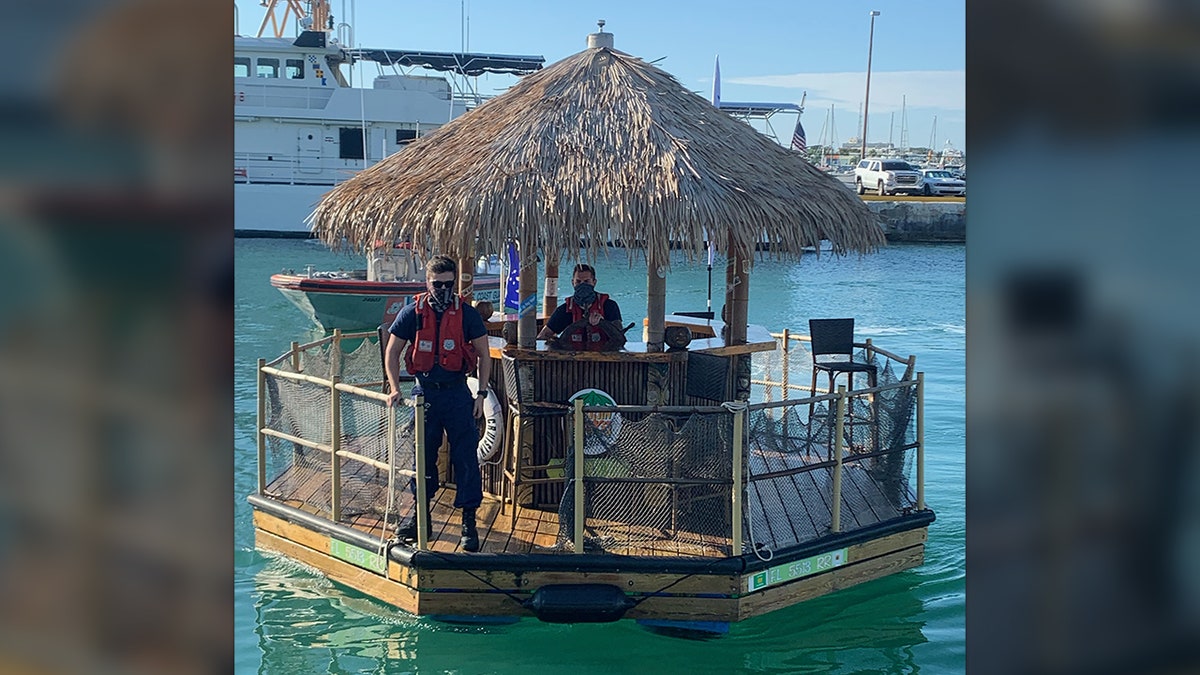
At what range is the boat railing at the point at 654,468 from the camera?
7246 millimetres

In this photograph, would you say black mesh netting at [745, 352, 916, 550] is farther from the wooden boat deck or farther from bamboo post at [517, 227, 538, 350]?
bamboo post at [517, 227, 538, 350]

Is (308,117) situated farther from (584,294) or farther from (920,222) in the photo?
(584,294)

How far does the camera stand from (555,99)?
29.2ft

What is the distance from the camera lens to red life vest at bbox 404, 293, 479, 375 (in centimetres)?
730

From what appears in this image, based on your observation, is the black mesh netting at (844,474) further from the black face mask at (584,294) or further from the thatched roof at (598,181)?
the black face mask at (584,294)

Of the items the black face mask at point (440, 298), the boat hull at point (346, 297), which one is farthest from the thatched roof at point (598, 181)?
the boat hull at point (346, 297)

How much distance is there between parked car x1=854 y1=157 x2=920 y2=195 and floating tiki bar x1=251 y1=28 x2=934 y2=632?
45.8 metres

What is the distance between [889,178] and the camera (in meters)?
53.1
